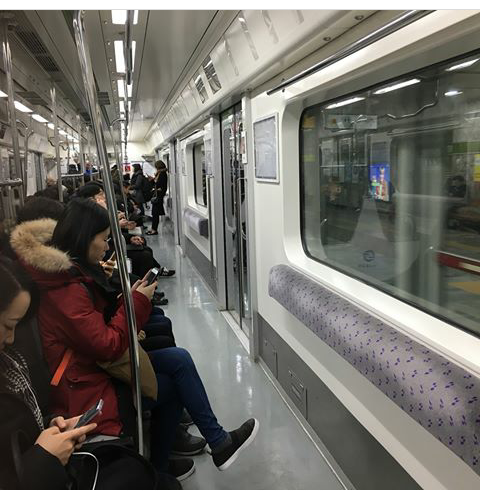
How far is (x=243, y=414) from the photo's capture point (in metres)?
2.96

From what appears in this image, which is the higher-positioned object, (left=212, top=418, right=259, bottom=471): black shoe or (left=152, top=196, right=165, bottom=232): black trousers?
(left=152, top=196, right=165, bottom=232): black trousers

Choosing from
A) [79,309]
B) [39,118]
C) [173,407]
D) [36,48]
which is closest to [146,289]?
[79,309]

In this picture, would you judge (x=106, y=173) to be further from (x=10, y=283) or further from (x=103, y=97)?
(x=103, y=97)

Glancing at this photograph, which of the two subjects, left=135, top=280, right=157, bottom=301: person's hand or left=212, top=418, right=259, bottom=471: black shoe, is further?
left=212, top=418, right=259, bottom=471: black shoe

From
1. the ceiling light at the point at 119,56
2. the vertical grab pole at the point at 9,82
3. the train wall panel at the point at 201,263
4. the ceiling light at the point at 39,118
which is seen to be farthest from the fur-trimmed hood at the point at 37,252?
the ceiling light at the point at 39,118

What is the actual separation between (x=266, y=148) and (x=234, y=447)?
5.99ft

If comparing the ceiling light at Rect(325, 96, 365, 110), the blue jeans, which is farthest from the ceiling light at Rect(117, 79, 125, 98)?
the blue jeans

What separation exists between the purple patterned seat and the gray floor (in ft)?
2.49

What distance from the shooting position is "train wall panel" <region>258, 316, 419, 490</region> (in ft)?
6.31

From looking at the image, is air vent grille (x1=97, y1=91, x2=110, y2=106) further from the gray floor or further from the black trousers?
the black trousers

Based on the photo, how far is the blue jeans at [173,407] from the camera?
7.46 feet

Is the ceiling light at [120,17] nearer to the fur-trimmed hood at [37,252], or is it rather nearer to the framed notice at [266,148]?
the framed notice at [266,148]
